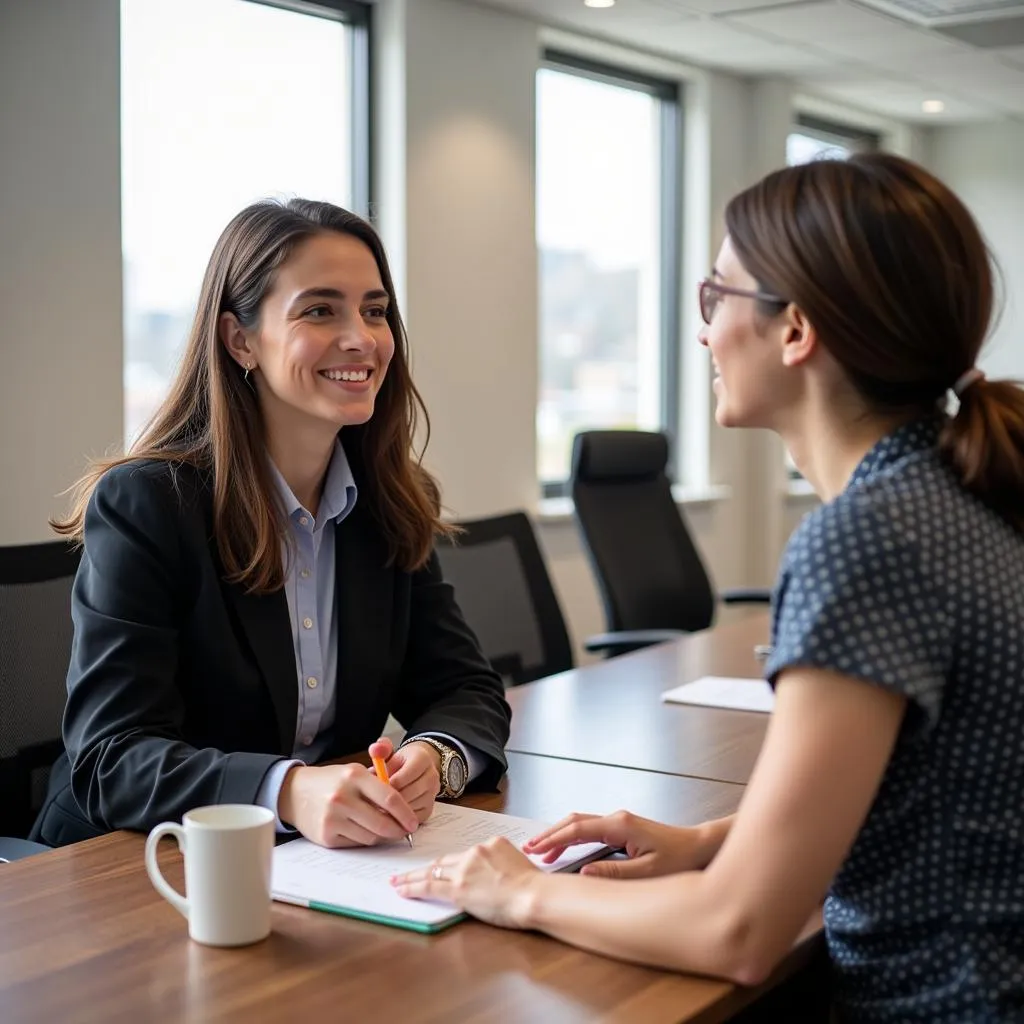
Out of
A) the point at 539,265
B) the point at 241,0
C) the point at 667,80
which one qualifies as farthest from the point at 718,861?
the point at 667,80

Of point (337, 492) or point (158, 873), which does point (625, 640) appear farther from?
point (158, 873)

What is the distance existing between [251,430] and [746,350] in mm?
907

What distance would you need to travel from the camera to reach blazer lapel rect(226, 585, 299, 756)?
188cm

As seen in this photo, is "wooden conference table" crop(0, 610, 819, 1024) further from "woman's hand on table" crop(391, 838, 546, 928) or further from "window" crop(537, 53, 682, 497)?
"window" crop(537, 53, 682, 497)

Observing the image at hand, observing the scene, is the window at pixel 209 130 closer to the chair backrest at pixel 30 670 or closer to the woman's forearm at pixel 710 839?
the chair backrest at pixel 30 670

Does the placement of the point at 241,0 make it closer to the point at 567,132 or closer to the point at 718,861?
the point at 567,132

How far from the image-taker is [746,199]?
1.30 metres

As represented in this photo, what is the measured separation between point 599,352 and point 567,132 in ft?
3.05

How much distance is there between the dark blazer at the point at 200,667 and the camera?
1.69 meters

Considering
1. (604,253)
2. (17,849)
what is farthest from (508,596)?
(604,253)

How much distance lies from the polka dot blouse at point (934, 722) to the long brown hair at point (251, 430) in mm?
922

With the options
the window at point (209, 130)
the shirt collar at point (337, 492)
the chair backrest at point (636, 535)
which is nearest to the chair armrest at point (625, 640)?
the chair backrest at point (636, 535)

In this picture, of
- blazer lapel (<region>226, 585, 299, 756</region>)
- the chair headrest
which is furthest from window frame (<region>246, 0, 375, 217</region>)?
blazer lapel (<region>226, 585, 299, 756</region>)

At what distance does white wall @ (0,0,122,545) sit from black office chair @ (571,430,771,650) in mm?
1359
